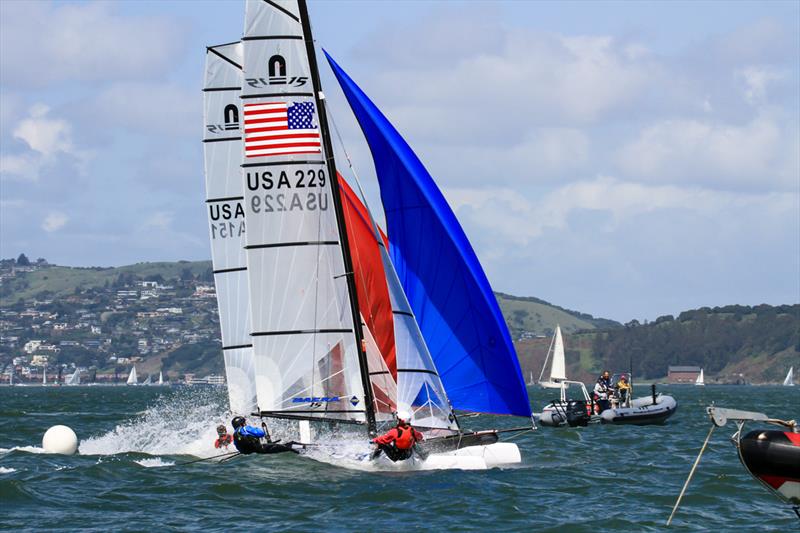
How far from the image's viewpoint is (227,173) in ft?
93.6

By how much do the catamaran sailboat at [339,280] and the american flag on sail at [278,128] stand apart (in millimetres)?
17

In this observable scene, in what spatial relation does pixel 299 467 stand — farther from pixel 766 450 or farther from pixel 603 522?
pixel 766 450

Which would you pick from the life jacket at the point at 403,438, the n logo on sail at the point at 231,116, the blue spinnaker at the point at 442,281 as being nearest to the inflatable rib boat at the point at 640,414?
the n logo on sail at the point at 231,116

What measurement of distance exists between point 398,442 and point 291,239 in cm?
398

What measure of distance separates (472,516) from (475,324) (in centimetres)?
502

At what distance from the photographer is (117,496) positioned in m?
21.3

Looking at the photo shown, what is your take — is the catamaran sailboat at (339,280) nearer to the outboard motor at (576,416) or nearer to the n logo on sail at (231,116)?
the n logo on sail at (231,116)

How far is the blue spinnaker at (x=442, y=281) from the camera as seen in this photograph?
23.3 meters

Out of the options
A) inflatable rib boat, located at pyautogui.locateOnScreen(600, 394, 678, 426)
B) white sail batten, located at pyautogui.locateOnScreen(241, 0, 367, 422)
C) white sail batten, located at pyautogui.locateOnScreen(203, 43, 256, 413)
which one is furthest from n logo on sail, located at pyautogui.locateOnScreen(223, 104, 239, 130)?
inflatable rib boat, located at pyautogui.locateOnScreen(600, 394, 678, 426)

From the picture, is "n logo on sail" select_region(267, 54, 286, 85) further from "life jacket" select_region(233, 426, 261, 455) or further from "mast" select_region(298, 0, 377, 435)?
"life jacket" select_region(233, 426, 261, 455)

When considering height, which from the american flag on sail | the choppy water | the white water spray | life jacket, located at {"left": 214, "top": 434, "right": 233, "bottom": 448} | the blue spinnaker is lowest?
the choppy water

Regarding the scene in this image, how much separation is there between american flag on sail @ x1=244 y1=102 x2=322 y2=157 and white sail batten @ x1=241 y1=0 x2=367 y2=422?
17 mm

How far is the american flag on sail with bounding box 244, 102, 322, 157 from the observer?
74.6 ft

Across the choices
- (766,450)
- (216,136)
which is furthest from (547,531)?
(216,136)
